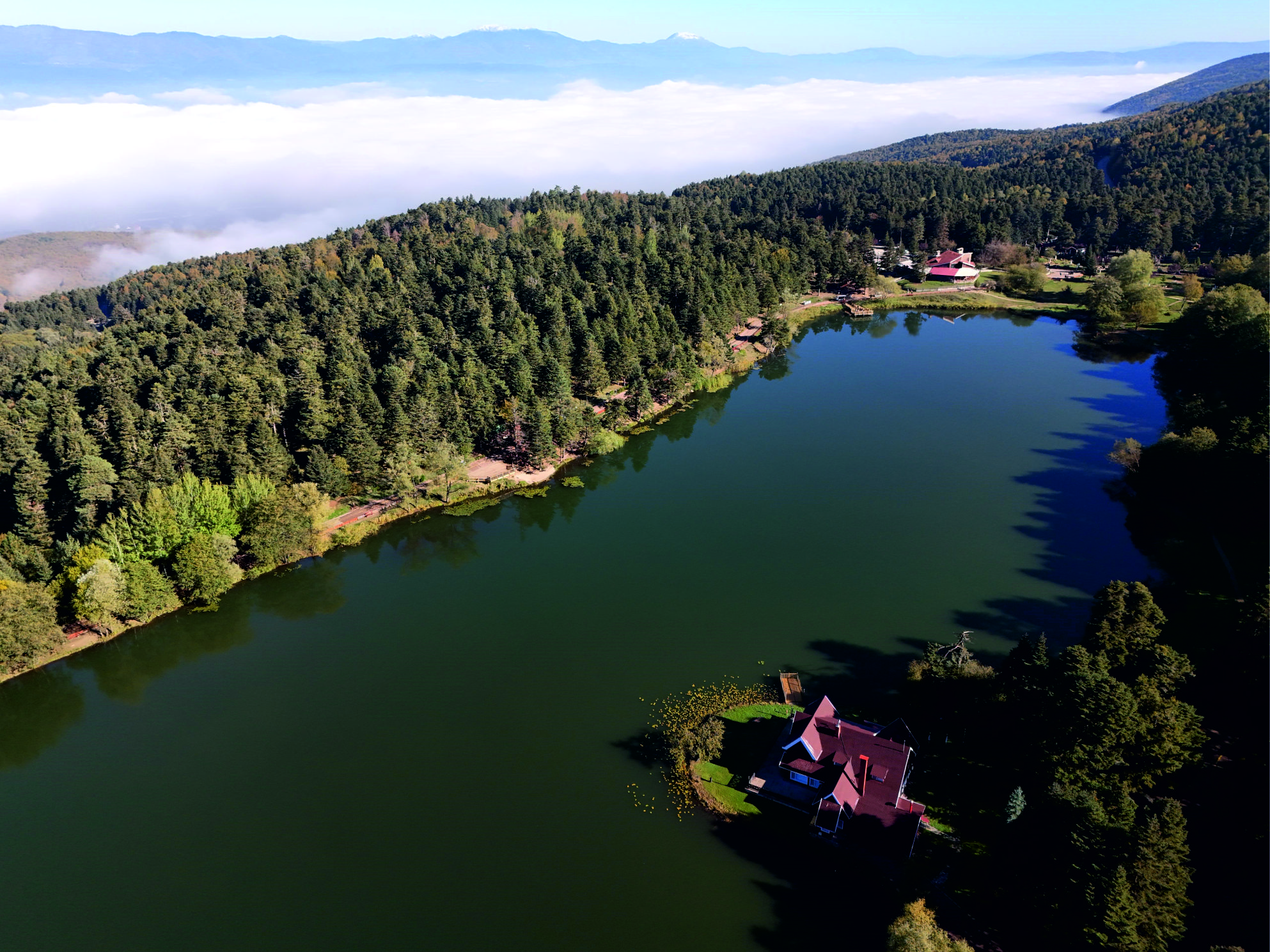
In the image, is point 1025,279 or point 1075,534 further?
point 1025,279

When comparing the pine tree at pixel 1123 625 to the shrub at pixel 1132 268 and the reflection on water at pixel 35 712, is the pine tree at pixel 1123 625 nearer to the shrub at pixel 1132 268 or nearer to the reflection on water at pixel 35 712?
the reflection on water at pixel 35 712

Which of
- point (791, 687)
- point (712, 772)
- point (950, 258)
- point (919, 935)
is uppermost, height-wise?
point (950, 258)

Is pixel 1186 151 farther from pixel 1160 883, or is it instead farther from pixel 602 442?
pixel 1160 883

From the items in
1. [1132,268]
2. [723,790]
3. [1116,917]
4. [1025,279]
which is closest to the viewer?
[1116,917]

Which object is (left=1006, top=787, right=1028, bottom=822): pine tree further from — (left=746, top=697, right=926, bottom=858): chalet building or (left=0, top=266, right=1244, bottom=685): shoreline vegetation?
(left=0, top=266, right=1244, bottom=685): shoreline vegetation

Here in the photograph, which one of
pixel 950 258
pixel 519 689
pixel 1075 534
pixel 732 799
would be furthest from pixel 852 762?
pixel 950 258

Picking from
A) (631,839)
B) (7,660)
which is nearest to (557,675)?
(631,839)
